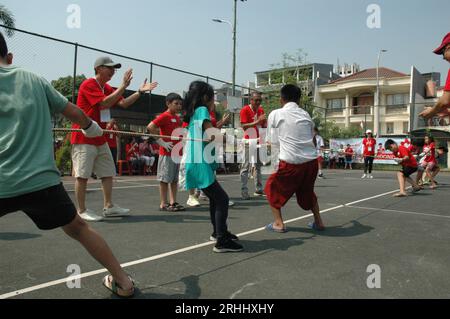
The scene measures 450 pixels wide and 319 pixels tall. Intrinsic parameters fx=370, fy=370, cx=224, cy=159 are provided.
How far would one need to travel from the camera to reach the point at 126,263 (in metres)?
3.26

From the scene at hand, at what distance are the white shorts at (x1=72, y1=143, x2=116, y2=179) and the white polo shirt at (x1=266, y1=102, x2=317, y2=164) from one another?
2.36m

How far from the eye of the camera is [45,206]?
7.12ft

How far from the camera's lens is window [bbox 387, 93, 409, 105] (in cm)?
3891

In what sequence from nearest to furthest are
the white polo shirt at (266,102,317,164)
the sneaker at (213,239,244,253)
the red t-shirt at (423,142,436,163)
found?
the sneaker at (213,239,244,253) → the white polo shirt at (266,102,317,164) → the red t-shirt at (423,142,436,163)

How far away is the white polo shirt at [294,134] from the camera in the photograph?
14.5 ft

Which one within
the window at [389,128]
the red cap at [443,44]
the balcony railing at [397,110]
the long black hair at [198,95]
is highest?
the balcony railing at [397,110]

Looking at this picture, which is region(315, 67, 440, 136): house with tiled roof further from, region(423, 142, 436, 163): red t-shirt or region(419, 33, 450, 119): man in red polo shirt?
region(419, 33, 450, 119): man in red polo shirt

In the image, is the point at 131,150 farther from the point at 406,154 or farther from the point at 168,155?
the point at 406,154

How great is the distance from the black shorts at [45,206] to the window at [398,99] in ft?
135

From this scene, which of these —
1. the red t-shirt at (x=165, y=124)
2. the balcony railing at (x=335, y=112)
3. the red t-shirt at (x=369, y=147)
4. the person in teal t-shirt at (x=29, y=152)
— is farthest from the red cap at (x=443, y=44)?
the balcony railing at (x=335, y=112)

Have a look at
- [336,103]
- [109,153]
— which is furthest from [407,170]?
[336,103]

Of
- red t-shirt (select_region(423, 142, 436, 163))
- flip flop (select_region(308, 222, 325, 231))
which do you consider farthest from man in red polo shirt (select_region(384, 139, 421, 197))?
flip flop (select_region(308, 222, 325, 231))

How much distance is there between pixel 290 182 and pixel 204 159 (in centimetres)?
122

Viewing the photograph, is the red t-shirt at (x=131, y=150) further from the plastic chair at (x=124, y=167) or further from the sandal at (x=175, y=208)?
the sandal at (x=175, y=208)
